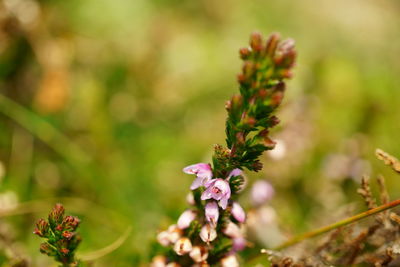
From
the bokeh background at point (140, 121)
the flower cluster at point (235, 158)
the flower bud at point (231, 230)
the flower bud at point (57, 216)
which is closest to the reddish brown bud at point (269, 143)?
the flower cluster at point (235, 158)

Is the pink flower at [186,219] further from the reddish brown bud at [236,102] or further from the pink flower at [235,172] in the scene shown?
the reddish brown bud at [236,102]

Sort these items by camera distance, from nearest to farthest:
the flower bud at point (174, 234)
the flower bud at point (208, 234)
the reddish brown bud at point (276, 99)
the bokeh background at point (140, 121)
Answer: the reddish brown bud at point (276, 99)
the flower bud at point (208, 234)
the flower bud at point (174, 234)
the bokeh background at point (140, 121)

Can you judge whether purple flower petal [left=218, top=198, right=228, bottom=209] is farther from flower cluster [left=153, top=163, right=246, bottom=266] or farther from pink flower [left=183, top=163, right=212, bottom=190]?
pink flower [left=183, top=163, right=212, bottom=190]

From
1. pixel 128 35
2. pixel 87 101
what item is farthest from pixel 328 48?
pixel 87 101

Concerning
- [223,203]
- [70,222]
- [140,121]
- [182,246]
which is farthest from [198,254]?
[140,121]

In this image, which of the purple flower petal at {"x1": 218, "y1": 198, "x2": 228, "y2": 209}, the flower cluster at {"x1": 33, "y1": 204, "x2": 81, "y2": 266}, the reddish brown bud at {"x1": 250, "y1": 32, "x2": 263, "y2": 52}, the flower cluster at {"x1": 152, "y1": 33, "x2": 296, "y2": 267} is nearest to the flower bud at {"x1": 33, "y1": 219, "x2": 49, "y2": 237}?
the flower cluster at {"x1": 33, "y1": 204, "x2": 81, "y2": 266}

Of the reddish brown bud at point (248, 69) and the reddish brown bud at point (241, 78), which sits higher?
the reddish brown bud at point (248, 69)

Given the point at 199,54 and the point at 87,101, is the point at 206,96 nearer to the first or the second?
the point at 199,54

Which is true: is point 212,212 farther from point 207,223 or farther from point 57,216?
point 57,216
